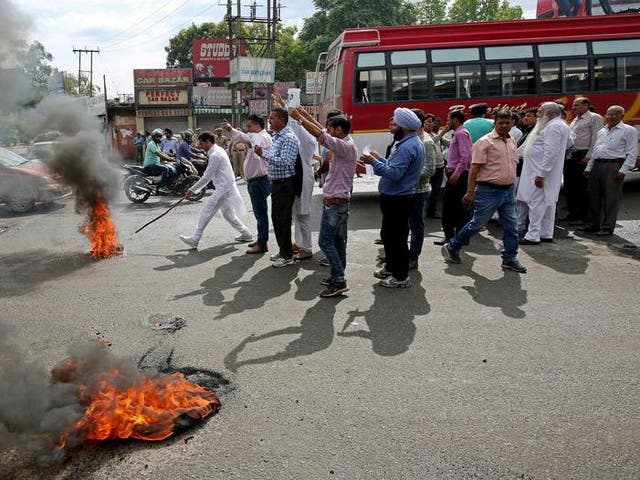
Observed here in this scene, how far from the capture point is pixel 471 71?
11.7 meters

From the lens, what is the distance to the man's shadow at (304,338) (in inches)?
156

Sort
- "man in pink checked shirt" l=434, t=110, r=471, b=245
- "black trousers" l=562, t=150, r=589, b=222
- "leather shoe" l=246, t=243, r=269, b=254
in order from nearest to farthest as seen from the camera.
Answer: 1. "man in pink checked shirt" l=434, t=110, r=471, b=245
2. "leather shoe" l=246, t=243, r=269, b=254
3. "black trousers" l=562, t=150, r=589, b=222

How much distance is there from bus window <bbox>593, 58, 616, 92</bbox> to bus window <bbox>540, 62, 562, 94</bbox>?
2.81ft

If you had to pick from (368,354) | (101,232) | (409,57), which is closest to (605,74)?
(409,57)

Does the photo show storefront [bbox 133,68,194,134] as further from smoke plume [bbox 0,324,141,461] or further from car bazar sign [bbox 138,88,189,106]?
smoke plume [bbox 0,324,141,461]

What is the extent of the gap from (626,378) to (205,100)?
35.6m

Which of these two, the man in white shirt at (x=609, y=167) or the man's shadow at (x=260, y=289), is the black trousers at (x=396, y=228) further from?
the man in white shirt at (x=609, y=167)

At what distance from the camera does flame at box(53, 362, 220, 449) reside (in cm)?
286

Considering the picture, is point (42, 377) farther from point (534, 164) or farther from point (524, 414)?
point (534, 164)

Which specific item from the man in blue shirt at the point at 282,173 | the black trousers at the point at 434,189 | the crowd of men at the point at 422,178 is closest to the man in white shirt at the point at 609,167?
the crowd of men at the point at 422,178

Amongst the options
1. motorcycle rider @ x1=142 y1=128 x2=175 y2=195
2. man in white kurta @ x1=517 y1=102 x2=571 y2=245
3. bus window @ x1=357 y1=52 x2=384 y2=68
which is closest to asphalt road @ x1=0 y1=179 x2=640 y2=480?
man in white kurta @ x1=517 y1=102 x2=571 y2=245

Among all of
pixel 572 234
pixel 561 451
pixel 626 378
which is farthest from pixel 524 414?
pixel 572 234

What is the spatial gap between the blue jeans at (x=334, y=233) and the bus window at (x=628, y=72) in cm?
965

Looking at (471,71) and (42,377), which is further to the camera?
(471,71)
